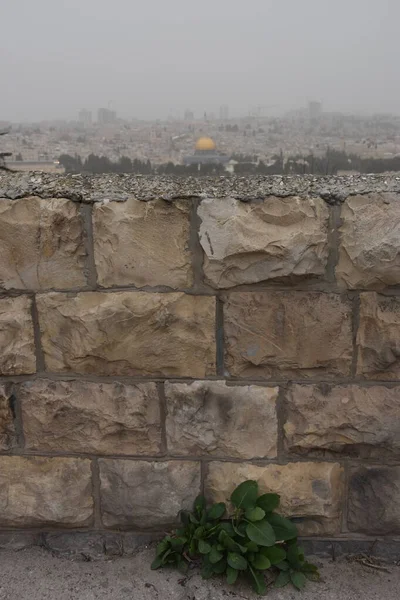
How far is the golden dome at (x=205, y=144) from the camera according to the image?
25.9 m

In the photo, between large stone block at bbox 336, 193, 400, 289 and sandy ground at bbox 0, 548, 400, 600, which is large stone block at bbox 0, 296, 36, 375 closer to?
sandy ground at bbox 0, 548, 400, 600

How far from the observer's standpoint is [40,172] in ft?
5.90

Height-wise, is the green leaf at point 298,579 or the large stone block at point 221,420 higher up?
the large stone block at point 221,420

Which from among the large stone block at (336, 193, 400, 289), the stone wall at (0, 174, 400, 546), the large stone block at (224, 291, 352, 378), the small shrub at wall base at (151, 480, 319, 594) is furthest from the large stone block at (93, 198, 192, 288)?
the small shrub at wall base at (151, 480, 319, 594)

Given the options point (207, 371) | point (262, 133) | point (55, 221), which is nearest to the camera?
point (55, 221)

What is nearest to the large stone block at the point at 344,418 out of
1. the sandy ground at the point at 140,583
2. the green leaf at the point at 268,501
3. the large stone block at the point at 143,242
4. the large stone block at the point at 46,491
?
the green leaf at the point at 268,501

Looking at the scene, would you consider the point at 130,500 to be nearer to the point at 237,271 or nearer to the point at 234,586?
the point at 234,586

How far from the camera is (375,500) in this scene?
1.87 m

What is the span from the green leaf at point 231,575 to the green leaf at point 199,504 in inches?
8.1

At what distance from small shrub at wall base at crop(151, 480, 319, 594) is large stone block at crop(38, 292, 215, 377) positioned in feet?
1.53

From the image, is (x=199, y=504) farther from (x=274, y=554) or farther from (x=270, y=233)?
(x=270, y=233)

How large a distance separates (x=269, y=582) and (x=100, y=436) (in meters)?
0.72

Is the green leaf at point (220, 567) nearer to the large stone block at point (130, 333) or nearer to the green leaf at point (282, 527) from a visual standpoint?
the green leaf at point (282, 527)

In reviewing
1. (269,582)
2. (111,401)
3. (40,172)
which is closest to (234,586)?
(269,582)
